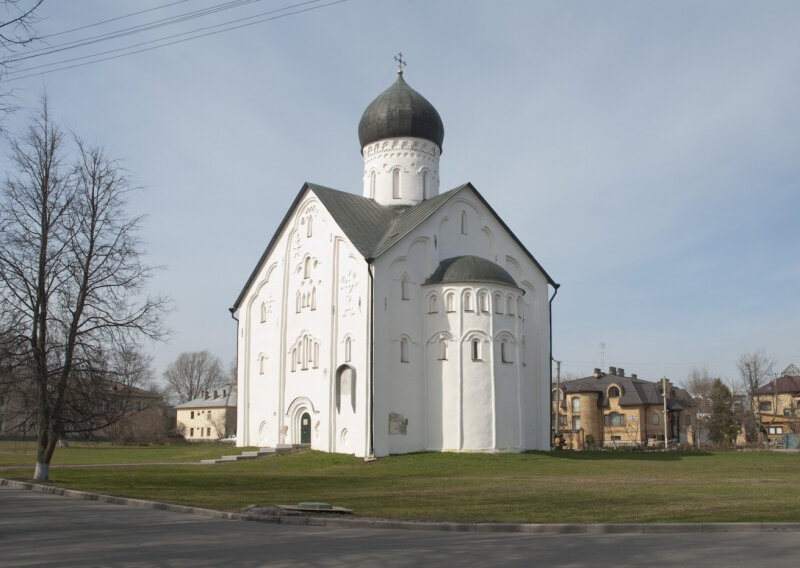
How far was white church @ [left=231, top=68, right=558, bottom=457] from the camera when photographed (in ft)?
96.8

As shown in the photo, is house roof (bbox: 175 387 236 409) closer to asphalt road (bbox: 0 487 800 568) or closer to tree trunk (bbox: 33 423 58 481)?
tree trunk (bbox: 33 423 58 481)

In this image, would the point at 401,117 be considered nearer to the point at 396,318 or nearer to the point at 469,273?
the point at 469,273

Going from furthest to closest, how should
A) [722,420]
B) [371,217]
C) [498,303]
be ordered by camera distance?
[722,420]
[371,217]
[498,303]

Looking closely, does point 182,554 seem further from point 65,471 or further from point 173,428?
point 173,428

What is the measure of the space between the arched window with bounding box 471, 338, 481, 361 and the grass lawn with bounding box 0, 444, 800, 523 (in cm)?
381

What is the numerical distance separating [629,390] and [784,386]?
22.2 m

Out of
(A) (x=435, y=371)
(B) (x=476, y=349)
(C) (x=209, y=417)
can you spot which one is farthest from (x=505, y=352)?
(C) (x=209, y=417)

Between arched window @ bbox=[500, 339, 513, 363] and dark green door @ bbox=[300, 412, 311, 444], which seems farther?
dark green door @ bbox=[300, 412, 311, 444]

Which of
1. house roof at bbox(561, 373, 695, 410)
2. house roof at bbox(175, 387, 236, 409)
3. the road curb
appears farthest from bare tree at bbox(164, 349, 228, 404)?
the road curb

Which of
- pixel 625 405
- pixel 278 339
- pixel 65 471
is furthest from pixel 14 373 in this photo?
pixel 625 405

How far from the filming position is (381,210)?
3500cm

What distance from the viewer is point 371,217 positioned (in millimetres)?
33750

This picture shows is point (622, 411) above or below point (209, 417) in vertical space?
above

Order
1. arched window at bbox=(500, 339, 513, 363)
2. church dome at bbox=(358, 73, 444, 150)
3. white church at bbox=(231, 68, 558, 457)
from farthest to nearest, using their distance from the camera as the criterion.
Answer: church dome at bbox=(358, 73, 444, 150), arched window at bbox=(500, 339, 513, 363), white church at bbox=(231, 68, 558, 457)
